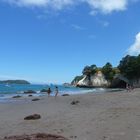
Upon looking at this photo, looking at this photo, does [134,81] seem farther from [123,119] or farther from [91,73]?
[123,119]

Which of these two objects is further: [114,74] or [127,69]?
[114,74]

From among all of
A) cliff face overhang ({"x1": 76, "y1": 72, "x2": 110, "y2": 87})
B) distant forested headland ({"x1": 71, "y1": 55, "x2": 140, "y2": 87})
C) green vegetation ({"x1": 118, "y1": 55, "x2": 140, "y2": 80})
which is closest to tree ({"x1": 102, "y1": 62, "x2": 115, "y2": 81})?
distant forested headland ({"x1": 71, "y1": 55, "x2": 140, "y2": 87})

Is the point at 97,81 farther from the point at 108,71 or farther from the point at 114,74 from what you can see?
the point at 114,74

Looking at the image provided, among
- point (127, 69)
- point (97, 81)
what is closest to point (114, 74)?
point (97, 81)

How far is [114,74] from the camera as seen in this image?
153000 mm

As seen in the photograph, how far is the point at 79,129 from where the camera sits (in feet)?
52.7

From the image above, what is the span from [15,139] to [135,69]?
11559 cm

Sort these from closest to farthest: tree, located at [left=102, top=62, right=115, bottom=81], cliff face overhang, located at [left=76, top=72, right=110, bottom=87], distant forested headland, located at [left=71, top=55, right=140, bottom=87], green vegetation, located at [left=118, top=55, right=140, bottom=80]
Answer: green vegetation, located at [left=118, top=55, right=140, bottom=80]
distant forested headland, located at [left=71, top=55, right=140, bottom=87]
tree, located at [left=102, top=62, right=115, bottom=81]
cliff face overhang, located at [left=76, top=72, right=110, bottom=87]

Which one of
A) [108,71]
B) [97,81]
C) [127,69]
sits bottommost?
[97,81]

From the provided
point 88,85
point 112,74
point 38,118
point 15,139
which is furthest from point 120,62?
point 15,139

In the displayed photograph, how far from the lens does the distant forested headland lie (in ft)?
412

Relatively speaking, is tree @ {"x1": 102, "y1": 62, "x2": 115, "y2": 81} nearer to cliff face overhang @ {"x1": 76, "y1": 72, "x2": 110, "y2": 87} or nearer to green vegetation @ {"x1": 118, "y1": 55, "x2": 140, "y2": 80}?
cliff face overhang @ {"x1": 76, "y1": 72, "x2": 110, "y2": 87}

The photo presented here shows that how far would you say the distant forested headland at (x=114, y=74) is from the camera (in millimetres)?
125438

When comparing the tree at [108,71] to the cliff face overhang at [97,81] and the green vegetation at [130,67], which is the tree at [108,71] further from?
the green vegetation at [130,67]
